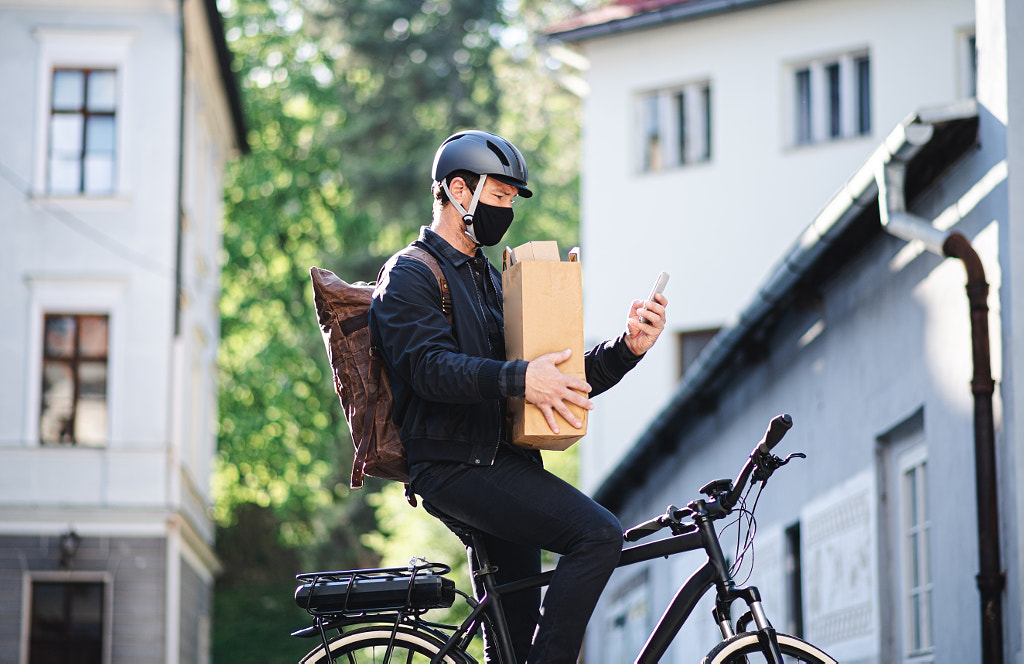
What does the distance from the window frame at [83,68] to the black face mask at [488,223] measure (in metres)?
20.9

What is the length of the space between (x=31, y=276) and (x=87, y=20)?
4.11 metres

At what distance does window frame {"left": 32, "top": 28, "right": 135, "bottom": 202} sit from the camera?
25.3m

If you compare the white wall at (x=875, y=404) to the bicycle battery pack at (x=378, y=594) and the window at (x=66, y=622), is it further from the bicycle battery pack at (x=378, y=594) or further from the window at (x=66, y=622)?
the window at (x=66, y=622)

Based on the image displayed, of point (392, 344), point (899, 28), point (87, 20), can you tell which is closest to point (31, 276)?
point (87, 20)

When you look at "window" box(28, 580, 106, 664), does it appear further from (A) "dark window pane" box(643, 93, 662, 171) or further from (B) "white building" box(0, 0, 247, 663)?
(A) "dark window pane" box(643, 93, 662, 171)

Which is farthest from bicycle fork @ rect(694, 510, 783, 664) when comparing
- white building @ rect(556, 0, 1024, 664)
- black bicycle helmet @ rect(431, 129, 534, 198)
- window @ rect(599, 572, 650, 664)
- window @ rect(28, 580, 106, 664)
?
window @ rect(28, 580, 106, 664)

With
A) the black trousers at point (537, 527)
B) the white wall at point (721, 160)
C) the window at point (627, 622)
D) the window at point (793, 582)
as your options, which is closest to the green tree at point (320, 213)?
the white wall at point (721, 160)

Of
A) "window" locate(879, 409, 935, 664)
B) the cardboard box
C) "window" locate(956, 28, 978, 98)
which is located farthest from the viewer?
"window" locate(956, 28, 978, 98)

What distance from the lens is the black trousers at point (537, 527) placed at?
5.03 m

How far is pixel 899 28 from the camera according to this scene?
22688 millimetres

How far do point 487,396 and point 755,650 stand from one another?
3.71ft

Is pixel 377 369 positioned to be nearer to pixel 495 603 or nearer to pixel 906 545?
pixel 495 603

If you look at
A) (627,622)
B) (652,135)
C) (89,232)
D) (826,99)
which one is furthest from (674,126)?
(89,232)

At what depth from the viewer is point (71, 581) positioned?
24688mm
